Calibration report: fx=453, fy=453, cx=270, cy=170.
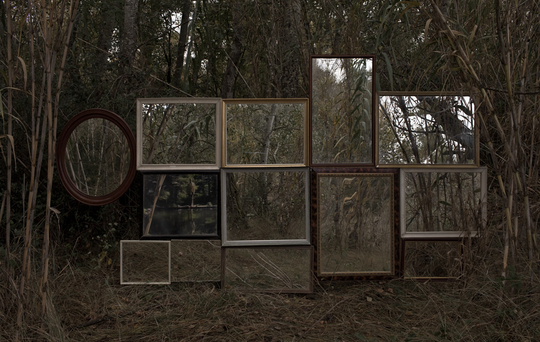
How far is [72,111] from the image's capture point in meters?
3.40

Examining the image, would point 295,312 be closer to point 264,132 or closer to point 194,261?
point 194,261

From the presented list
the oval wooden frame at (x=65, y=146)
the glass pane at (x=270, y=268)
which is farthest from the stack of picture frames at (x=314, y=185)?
the oval wooden frame at (x=65, y=146)

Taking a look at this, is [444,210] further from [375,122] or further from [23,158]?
[23,158]

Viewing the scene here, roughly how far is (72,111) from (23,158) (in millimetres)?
493

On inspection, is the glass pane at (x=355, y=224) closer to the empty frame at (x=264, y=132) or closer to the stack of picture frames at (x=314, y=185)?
the stack of picture frames at (x=314, y=185)

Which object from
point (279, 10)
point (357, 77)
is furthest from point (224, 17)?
point (357, 77)

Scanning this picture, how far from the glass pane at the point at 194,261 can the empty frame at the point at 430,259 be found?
124 cm

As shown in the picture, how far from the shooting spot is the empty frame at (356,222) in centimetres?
292

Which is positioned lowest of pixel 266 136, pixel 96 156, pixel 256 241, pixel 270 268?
pixel 270 268

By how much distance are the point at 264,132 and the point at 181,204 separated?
28.6 inches

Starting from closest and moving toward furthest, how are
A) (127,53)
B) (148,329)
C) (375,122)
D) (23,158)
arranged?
(148,329) < (375,122) < (23,158) < (127,53)

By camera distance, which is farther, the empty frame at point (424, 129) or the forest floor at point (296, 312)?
the empty frame at point (424, 129)

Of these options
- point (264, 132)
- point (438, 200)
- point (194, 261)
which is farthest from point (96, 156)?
point (438, 200)

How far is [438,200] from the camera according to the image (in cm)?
297
